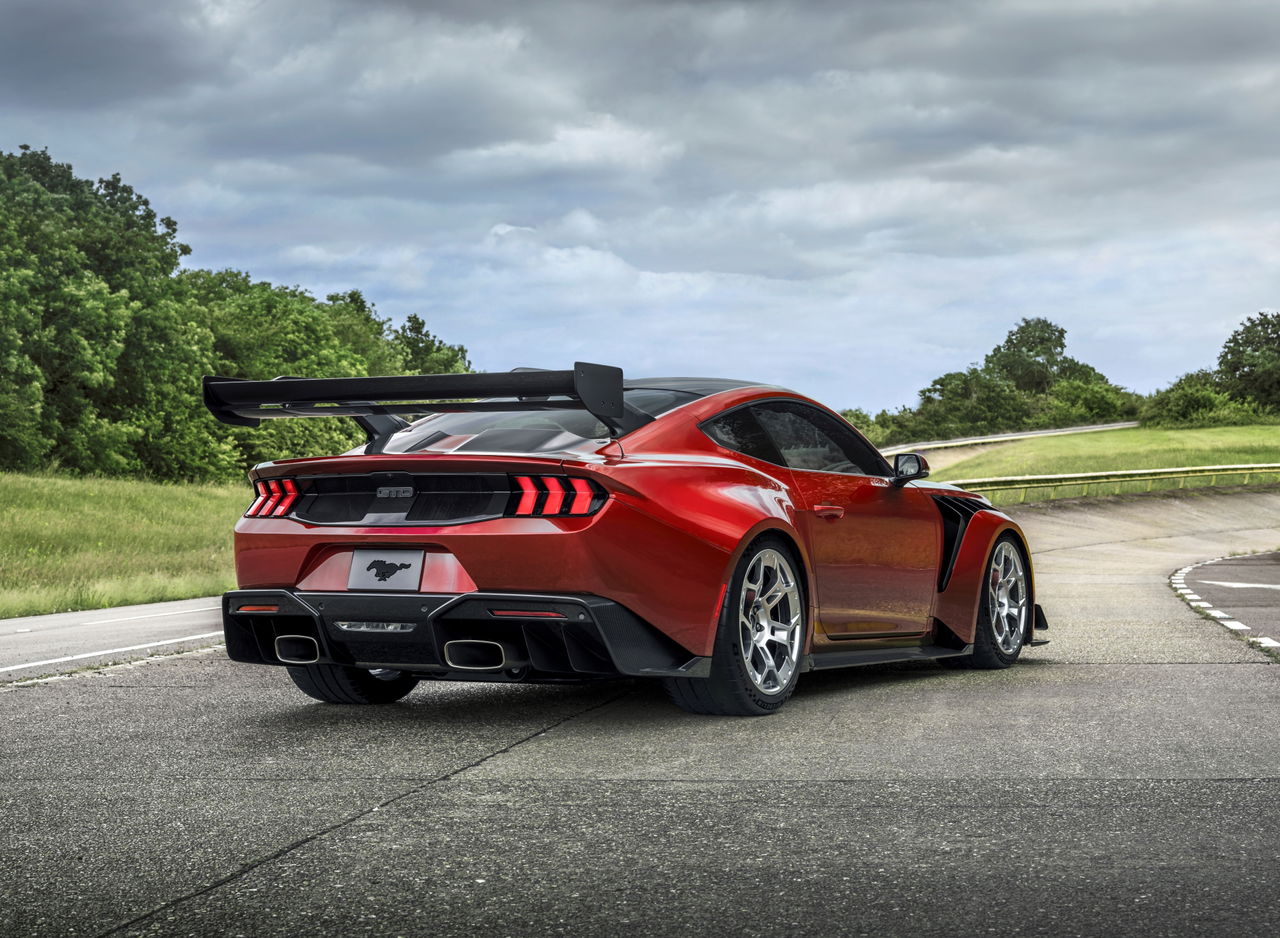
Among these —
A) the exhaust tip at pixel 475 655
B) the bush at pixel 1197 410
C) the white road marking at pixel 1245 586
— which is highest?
the bush at pixel 1197 410

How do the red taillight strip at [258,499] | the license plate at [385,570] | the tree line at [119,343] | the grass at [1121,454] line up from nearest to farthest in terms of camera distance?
the license plate at [385,570]
the red taillight strip at [258,499]
the grass at [1121,454]
the tree line at [119,343]

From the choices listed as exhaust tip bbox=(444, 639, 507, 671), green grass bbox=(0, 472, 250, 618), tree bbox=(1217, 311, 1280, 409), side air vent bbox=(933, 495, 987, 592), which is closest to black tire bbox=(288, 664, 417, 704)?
exhaust tip bbox=(444, 639, 507, 671)

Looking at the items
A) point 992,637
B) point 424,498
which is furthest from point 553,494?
point 992,637

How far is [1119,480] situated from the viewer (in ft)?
146

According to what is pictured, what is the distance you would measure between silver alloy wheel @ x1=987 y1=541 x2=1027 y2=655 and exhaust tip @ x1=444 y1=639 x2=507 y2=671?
12.0 ft

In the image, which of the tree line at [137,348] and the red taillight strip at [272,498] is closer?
the red taillight strip at [272,498]

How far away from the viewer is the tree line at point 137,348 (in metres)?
61.0

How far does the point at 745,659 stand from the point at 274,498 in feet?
7.05

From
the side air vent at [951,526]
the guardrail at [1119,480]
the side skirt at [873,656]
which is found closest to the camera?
the side skirt at [873,656]

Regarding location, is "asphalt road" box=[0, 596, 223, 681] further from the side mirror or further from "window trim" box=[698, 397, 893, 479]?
the side mirror

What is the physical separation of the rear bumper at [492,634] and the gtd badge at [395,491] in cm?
43

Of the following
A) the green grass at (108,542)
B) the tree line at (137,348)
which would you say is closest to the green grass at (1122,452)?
the tree line at (137,348)

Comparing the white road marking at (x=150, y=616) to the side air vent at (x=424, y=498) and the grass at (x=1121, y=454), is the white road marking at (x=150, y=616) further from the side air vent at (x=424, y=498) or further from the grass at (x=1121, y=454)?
the grass at (x=1121, y=454)

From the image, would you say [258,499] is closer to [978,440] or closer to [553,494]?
[553,494]
